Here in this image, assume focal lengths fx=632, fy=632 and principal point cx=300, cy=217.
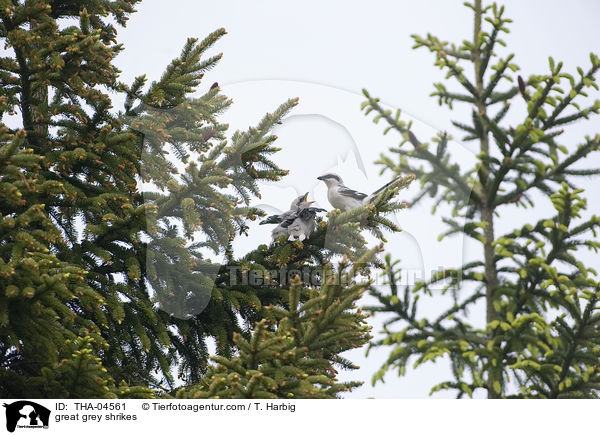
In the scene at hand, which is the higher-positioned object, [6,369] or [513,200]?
[513,200]

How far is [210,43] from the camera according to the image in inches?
192

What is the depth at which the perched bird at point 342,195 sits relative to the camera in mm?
3613

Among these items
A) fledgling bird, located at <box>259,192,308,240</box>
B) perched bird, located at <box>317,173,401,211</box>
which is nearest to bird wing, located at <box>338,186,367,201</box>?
perched bird, located at <box>317,173,401,211</box>

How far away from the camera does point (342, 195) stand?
12.1 ft

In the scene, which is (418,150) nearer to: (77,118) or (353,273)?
(353,273)

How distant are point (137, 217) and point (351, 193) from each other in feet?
5.25

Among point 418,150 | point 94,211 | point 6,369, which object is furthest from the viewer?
point 94,211

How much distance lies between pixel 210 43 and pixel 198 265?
1.72 m

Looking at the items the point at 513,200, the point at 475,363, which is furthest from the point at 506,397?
the point at 513,200

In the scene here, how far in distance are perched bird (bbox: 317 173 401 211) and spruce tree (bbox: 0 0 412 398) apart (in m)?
0.06

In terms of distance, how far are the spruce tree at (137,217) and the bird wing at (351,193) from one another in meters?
0.09

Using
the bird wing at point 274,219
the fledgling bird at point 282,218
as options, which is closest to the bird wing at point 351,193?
the fledgling bird at point 282,218

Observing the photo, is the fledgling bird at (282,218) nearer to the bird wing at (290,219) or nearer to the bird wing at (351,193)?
the bird wing at (290,219)

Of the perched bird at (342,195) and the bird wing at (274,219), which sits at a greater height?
the perched bird at (342,195)
